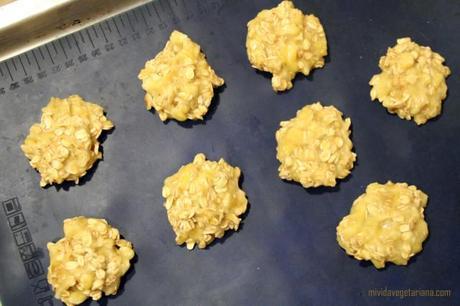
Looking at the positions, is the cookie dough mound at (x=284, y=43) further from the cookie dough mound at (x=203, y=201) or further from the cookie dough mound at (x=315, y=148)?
the cookie dough mound at (x=203, y=201)

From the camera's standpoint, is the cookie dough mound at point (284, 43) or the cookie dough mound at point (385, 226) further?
the cookie dough mound at point (284, 43)

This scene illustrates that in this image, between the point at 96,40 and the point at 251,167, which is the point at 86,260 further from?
the point at 96,40

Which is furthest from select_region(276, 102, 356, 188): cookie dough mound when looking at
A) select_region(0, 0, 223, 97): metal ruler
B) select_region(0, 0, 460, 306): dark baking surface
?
select_region(0, 0, 223, 97): metal ruler

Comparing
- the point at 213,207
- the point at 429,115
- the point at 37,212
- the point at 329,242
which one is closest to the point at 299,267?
the point at 329,242

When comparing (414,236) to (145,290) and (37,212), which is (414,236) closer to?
(145,290)

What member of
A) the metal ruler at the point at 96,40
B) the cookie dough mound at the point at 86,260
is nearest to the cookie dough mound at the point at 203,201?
the cookie dough mound at the point at 86,260

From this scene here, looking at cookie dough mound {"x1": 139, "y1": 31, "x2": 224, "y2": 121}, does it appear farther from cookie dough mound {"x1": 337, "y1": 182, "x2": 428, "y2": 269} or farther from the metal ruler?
cookie dough mound {"x1": 337, "y1": 182, "x2": 428, "y2": 269}
